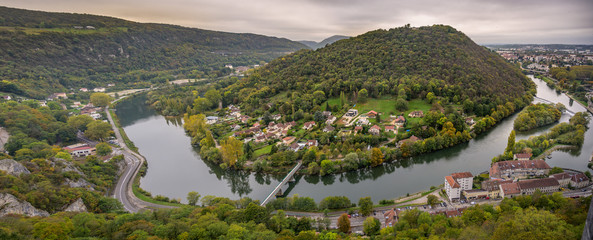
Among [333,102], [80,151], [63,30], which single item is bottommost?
[80,151]

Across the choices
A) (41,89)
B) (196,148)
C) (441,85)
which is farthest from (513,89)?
(41,89)

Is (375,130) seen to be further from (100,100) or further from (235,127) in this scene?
(100,100)

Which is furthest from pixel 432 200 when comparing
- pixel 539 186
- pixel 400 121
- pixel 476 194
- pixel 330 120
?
pixel 330 120

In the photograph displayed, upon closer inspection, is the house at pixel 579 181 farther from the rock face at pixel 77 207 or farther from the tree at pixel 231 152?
the rock face at pixel 77 207

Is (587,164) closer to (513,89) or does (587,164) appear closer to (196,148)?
(513,89)

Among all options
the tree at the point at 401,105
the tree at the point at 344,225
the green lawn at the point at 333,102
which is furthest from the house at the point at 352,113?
the tree at the point at 344,225

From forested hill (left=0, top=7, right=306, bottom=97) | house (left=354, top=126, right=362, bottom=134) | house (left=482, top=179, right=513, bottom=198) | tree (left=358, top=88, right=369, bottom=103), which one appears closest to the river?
house (left=482, top=179, right=513, bottom=198)

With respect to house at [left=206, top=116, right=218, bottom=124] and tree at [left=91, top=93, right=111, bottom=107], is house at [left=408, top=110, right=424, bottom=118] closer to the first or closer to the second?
house at [left=206, top=116, right=218, bottom=124]
